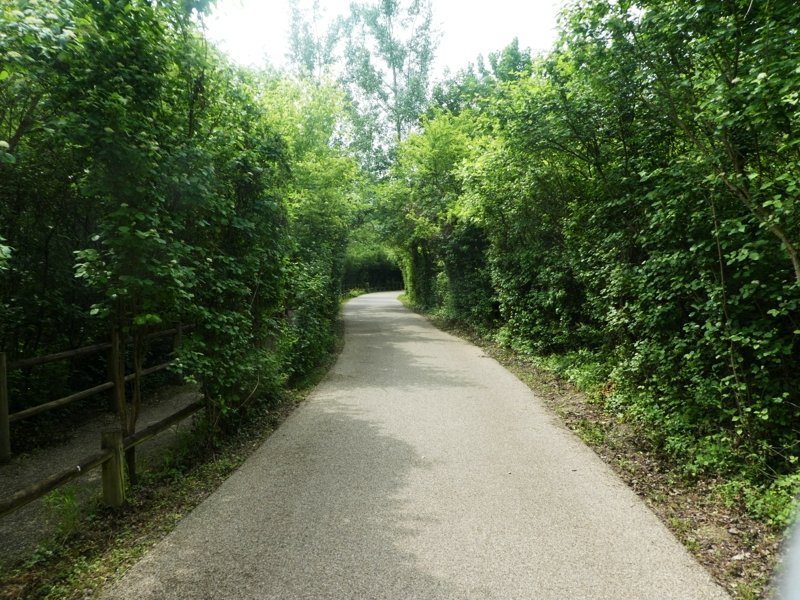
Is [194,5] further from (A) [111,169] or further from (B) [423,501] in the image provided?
(B) [423,501]

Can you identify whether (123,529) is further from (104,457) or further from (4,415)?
(4,415)

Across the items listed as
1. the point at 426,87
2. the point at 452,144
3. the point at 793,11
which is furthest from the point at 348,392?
the point at 426,87

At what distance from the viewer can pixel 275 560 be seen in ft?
11.9

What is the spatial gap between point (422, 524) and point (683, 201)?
13.9ft

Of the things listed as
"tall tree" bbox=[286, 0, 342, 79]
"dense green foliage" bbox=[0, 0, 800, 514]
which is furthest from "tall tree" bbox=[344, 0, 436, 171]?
"dense green foliage" bbox=[0, 0, 800, 514]

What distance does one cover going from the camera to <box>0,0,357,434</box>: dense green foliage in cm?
387

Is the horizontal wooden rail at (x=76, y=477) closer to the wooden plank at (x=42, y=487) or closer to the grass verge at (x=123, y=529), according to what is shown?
the wooden plank at (x=42, y=487)

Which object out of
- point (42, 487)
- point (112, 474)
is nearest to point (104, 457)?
point (112, 474)

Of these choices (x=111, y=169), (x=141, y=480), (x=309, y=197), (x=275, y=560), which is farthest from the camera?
(x=309, y=197)

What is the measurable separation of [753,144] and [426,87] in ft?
82.9

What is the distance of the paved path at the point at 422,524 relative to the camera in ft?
10.9

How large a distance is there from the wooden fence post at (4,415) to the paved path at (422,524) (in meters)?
2.86

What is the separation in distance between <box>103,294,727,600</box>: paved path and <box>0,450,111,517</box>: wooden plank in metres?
0.91

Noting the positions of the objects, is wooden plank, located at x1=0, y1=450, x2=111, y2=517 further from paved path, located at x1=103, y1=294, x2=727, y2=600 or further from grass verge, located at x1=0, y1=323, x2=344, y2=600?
paved path, located at x1=103, y1=294, x2=727, y2=600
